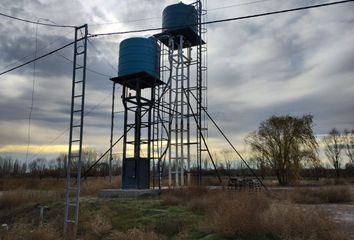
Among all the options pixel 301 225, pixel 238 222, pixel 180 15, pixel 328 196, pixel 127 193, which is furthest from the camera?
pixel 180 15

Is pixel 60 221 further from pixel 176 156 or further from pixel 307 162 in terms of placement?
pixel 307 162

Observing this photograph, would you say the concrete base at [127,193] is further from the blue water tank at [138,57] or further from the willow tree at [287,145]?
the willow tree at [287,145]

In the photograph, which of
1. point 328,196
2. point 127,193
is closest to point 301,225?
point 328,196

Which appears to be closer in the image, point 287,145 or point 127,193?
point 127,193

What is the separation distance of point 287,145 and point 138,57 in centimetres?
2240

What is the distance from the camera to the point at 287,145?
120 ft

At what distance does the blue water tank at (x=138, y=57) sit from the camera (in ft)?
70.6

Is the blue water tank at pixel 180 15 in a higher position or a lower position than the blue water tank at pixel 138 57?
higher

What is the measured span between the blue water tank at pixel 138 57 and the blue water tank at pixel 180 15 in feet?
6.89

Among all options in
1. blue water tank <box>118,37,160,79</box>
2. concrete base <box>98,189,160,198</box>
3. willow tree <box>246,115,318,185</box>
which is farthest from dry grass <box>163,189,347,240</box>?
willow tree <box>246,115,318,185</box>

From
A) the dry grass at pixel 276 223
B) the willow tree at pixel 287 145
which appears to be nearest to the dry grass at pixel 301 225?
the dry grass at pixel 276 223

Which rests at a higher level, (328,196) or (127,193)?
(127,193)

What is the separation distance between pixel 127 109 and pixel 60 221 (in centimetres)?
1004

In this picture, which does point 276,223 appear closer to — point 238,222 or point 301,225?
point 301,225
